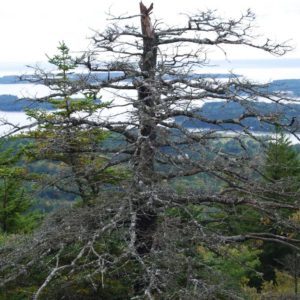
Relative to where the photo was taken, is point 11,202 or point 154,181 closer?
point 154,181

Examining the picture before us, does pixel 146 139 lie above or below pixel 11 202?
above

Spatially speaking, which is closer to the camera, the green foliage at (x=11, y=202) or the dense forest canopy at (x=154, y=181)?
the dense forest canopy at (x=154, y=181)

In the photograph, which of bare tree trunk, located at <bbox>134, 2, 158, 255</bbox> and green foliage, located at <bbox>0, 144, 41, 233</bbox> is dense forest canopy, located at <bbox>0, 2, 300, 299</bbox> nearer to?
bare tree trunk, located at <bbox>134, 2, 158, 255</bbox>

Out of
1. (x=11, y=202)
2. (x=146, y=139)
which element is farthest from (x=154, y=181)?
(x=11, y=202)

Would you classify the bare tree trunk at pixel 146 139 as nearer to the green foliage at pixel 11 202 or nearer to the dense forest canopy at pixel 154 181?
the dense forest canopy at pixel 154 181

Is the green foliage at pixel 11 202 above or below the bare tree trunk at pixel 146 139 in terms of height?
below

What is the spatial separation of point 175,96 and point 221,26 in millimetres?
1709

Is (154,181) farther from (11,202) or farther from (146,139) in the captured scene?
(11,202)

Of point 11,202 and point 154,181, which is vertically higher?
point 154,181

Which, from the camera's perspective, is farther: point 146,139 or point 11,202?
point 11,202

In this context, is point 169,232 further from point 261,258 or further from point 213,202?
point 261,258

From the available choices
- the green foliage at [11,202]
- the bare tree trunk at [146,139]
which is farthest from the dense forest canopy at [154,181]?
the green foliage at [11,202]

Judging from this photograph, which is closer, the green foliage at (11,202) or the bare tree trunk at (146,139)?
the bare tree trunk at (146,139)

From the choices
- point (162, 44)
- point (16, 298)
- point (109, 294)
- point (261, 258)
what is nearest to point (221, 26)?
point (162, 44)
